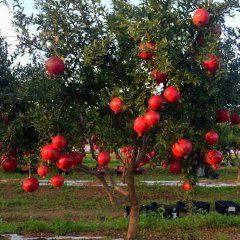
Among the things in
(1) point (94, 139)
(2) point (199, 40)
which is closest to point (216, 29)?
(2) point (199, 40)

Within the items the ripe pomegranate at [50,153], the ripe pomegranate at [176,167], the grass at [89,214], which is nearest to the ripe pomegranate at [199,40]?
the ripe pomegranate at [176,167]

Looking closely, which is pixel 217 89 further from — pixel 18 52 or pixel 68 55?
pixel 18 52

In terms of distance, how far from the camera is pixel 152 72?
524 cm

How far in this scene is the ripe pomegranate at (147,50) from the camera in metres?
5.06

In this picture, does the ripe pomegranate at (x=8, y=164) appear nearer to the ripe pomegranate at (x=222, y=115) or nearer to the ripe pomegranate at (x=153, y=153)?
the ripe pomegranate at (x=153, y=153)

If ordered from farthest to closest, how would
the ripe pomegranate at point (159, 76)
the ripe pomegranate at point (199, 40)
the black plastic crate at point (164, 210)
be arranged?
the black plastic crate at point (164, 210), the ripe pomegranate at point (199, 40), the ripe pomegranate at point (159, 76)

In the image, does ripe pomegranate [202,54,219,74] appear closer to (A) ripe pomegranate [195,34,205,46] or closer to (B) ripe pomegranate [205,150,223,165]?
(A) ripe pomegranate [195,34,205,46]

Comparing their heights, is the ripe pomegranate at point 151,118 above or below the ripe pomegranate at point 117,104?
below

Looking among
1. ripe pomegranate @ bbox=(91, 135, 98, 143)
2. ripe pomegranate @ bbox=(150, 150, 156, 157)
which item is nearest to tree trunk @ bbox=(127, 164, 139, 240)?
ripe pomegranate @ bbox=(150, 150, 156, 157)

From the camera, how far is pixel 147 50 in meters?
5.05

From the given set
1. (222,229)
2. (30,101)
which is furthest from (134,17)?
(222,229)

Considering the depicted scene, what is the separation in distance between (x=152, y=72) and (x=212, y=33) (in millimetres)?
Result: 940

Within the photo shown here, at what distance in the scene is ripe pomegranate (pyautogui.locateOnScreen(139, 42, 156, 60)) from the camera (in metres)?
5.06

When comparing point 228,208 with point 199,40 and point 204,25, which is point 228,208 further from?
point 204,25
